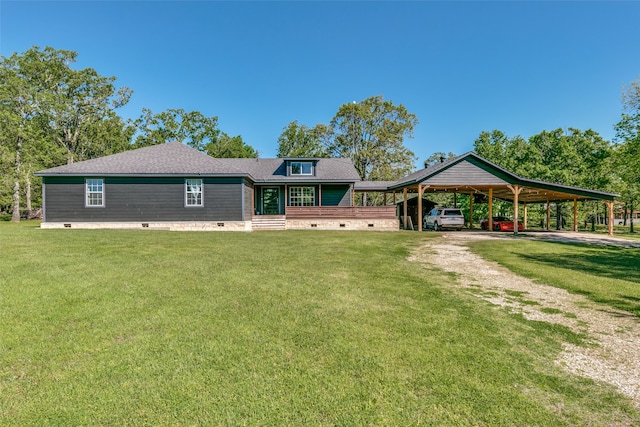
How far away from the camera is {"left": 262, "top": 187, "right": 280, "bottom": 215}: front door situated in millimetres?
24078

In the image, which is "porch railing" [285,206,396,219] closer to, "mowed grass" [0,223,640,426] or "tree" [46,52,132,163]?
"mowed grass" [0,223,640,426]

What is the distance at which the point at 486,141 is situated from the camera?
121ft

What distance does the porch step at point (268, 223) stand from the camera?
20.1m

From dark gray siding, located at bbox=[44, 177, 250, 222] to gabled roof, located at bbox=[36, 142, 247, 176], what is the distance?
18.7 inches

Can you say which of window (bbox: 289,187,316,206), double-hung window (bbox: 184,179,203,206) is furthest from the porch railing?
double-hung window (bbox: 184,179,203,206)

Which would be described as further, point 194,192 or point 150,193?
point 194,192

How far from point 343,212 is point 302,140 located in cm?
2673

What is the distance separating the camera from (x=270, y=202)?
79.4ft

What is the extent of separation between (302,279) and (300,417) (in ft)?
13.4

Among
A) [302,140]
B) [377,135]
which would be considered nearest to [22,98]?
[302,140]

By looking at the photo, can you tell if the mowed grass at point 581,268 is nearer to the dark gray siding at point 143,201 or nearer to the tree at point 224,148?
the dark gray siding at point 143,201

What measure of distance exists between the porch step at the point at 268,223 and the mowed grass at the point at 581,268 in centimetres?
1174

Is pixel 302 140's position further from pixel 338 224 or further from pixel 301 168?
pixel 338 224

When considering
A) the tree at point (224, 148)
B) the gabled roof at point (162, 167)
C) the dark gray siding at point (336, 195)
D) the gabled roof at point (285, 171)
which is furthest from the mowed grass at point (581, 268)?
the tree at point (224, 148)
